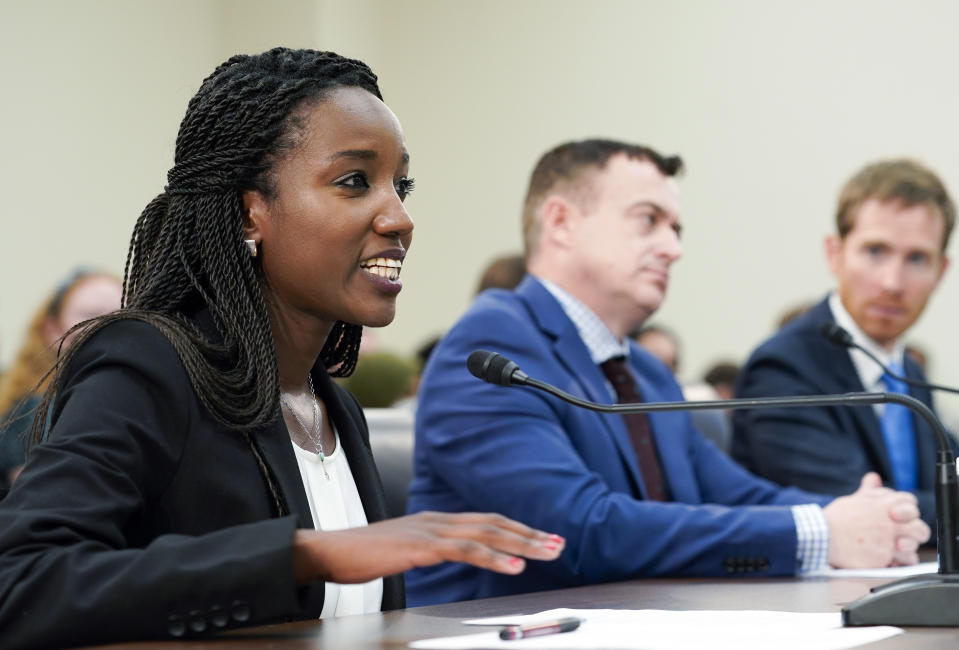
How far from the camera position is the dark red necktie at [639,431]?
2471 millimetres

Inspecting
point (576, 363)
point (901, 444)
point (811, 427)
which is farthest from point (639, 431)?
point (901, 444)

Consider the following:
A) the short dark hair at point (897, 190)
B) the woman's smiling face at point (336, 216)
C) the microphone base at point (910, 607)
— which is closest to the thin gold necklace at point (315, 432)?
the woman's smiling face at point (336, 216)

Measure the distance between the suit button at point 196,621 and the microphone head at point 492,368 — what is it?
0.55 metres

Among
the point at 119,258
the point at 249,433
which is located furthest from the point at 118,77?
the point at 249,433

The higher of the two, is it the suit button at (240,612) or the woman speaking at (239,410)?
the woman speaking at (239,410)

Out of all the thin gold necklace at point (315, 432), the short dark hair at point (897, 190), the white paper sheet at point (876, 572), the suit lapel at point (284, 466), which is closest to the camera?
the suit lapel at point (284, 466)

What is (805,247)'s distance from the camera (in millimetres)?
6586

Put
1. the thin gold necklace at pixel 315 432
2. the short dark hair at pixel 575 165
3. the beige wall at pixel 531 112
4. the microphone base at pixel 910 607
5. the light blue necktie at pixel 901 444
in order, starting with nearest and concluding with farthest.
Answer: the microphone base at pixel 910 607 → the thin gold necklace at pixel 315 432 → the short dark hair at pixel 575 165 → the light blue necktie at pixel 901 444 → the beige wall at pixel 531 112

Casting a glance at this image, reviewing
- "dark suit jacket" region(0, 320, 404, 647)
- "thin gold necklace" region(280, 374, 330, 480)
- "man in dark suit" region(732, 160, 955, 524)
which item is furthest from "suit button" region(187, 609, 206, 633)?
"man in dark suit" region(732, 160, 955, 524)

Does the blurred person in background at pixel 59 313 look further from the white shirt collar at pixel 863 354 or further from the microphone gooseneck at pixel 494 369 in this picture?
the microphone gooseneck at pixel 494 369

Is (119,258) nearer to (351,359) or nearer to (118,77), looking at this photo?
(118,77)

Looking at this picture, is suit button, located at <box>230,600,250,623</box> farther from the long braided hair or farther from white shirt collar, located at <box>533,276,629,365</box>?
white shirt collar, located at <box>533,276,629,365</box>

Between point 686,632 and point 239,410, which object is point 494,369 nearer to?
point 239,410

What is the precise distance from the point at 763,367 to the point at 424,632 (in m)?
1.94
